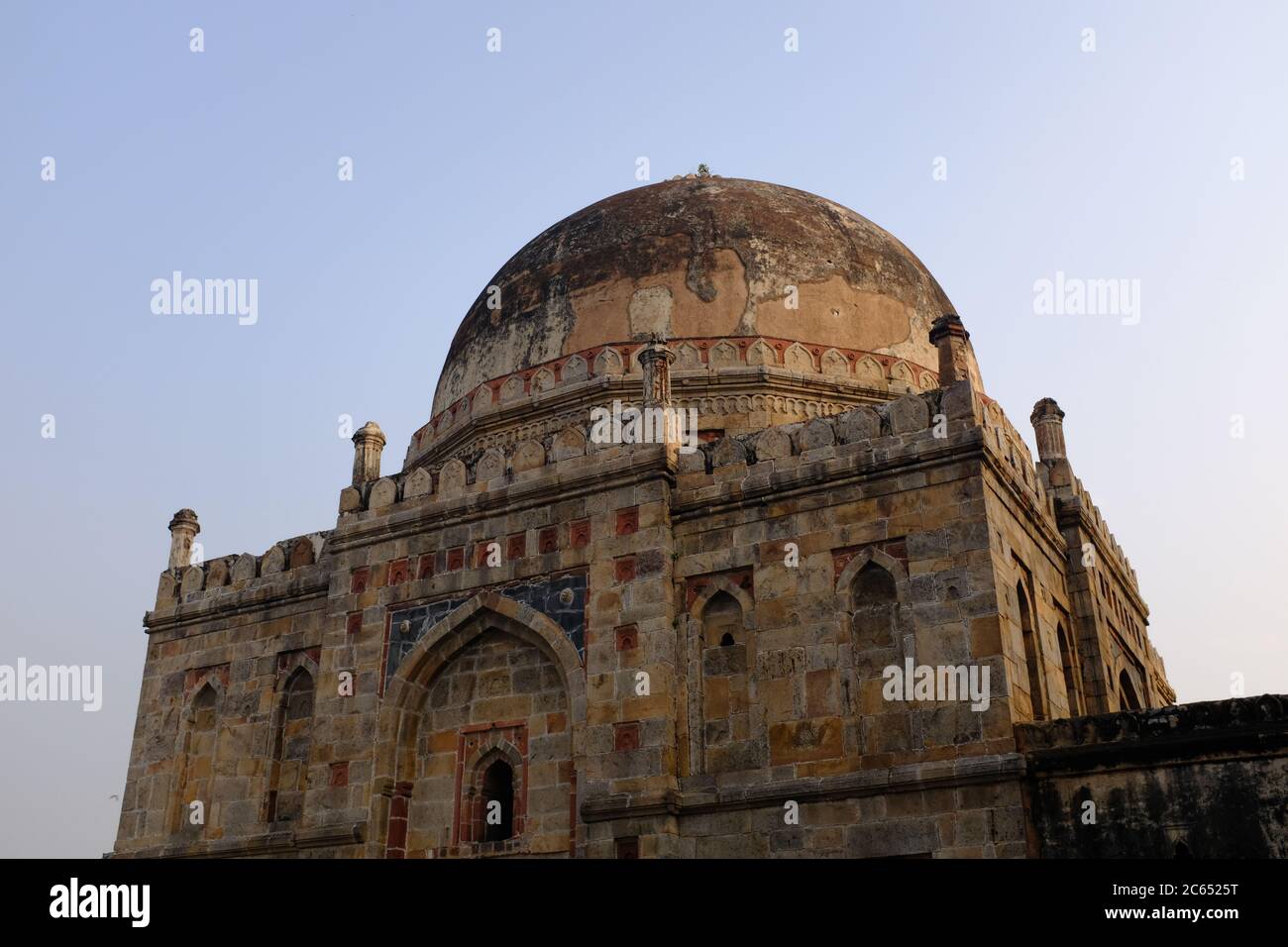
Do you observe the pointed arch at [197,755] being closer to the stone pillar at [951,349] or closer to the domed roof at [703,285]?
the domed roof at [703,285]

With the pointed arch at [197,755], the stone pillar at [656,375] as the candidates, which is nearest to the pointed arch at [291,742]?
the pointed arch at [197,755]

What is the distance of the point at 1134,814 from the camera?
32.6 feet

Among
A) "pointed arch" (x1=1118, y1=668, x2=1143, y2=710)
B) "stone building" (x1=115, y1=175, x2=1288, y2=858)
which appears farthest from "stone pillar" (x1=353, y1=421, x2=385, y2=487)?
"pointed arch" (x1=1118, y1=668, x2=1143, y2=710)

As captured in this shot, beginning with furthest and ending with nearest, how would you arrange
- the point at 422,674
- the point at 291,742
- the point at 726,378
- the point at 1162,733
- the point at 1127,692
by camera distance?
the point at 726,378, the point at 1127,692, the point at 291,742, the point at 422,674, the point at 1162,733

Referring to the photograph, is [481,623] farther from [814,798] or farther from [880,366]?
[880,366]

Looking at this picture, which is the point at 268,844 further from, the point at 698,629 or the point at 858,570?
the point at 858,570

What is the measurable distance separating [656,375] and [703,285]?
3808 millimetres

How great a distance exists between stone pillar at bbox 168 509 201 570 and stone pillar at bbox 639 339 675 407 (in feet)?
23.3

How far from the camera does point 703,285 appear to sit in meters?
16.7

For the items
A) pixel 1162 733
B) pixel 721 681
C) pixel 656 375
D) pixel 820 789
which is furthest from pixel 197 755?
pixel 1162 733

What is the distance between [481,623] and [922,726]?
4.84 m

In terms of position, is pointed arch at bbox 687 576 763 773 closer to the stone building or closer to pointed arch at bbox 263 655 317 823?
the stone building

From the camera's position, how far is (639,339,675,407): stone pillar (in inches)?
520
